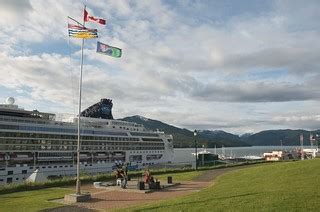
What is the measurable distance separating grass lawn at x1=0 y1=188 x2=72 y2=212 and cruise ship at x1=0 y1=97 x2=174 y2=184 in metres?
24.8

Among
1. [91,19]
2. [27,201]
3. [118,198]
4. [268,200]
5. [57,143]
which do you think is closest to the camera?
[268,200]

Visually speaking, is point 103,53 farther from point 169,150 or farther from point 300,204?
point 169,150

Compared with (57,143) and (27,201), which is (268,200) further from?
(57,143)

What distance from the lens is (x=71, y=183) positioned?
1134 inches

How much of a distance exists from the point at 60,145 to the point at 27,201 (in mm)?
43704

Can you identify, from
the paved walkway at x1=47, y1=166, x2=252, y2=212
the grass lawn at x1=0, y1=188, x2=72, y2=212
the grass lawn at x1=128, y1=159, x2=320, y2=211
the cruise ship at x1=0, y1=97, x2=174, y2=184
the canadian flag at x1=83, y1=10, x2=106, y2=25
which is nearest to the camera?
the grass lawn at x1=128, y1=159, x2=320, y2=211

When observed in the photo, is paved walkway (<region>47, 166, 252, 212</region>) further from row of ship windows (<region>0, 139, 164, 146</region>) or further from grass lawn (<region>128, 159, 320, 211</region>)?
row of ship windows (<region>0, 139, 164, 146</region>)

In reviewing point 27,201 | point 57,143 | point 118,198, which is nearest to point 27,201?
point 27,201

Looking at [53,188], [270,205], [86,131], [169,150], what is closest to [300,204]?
[270,205]

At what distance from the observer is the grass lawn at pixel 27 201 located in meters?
17.8

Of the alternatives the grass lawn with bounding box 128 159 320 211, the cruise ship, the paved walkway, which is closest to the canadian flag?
the paved walkway

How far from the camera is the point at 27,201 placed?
19.8 m

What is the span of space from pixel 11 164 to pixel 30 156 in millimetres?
3750

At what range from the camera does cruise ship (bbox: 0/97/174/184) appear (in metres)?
54.3
